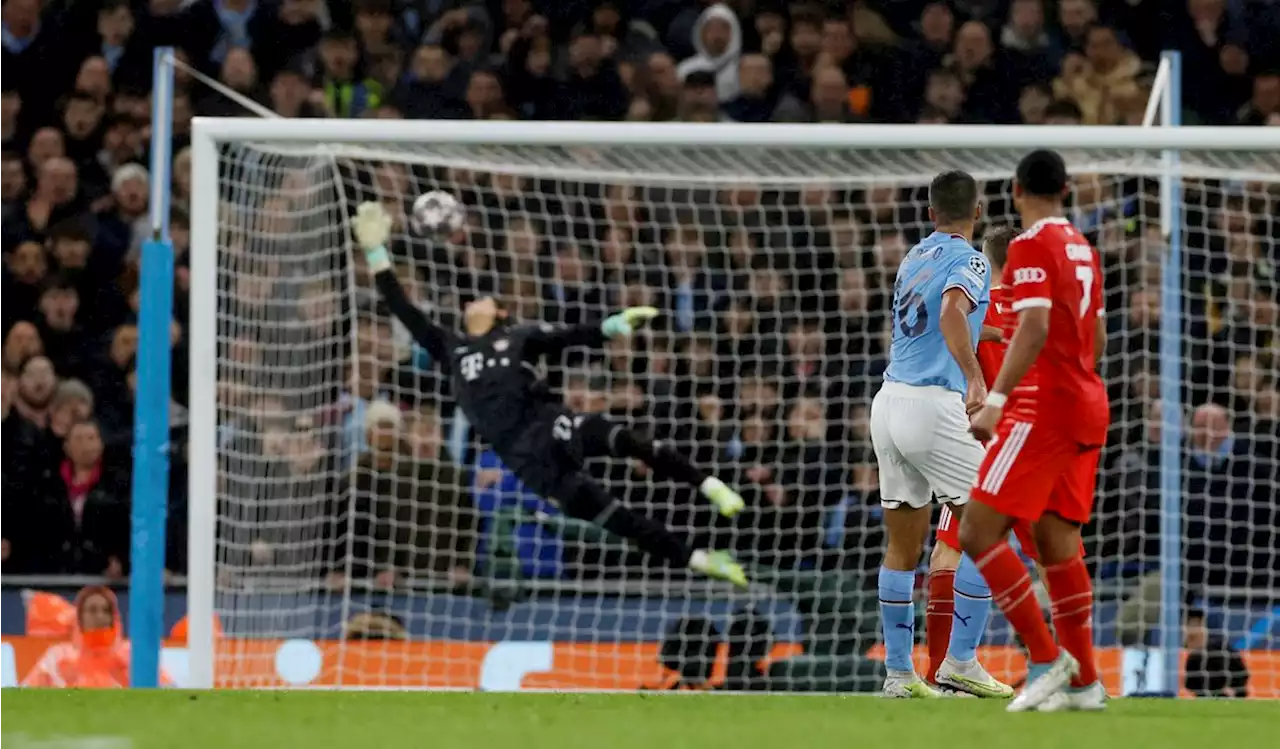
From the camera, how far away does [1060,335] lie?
20.2 ft

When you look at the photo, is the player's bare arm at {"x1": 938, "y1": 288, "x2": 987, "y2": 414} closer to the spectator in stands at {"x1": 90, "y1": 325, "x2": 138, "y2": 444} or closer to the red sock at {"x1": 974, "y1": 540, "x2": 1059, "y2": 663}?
the red sock at {"x1": 974, "y1": 540, "x2": 1059, "y2": 663}

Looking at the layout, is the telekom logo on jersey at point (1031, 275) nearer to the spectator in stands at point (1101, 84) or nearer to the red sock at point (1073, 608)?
the red sock at point (1073, 608)

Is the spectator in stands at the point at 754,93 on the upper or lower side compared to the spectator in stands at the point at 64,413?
upper

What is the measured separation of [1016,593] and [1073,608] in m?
0.18

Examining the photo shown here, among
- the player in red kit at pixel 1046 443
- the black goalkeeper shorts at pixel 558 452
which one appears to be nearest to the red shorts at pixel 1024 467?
the player in red kit at pixel 1046 443

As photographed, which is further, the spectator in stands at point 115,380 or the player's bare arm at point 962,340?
the spectator in stands at point 115,380

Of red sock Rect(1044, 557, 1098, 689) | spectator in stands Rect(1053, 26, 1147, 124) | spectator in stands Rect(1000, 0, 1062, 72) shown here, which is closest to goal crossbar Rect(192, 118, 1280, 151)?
red sock Rect(1044, 557, 1098, 689)

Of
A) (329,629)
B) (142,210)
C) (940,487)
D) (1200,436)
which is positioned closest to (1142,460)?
(1200,436)

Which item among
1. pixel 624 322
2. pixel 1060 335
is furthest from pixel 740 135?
pixel 1060 335

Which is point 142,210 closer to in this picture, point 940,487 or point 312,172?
point 312,172

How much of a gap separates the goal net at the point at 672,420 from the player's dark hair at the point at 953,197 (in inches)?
74.1

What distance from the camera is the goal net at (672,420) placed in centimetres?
961

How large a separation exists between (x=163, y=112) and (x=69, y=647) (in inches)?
97.9

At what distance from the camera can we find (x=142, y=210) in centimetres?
1212
